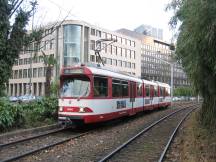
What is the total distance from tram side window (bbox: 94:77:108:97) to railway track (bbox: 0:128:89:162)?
7.34 feet

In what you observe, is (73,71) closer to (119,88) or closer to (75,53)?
(119,88)

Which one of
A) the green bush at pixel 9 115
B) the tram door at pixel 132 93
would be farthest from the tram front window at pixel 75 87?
the tram door at pixel 132 93

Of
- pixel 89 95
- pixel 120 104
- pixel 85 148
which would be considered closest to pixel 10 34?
pixel 89 95

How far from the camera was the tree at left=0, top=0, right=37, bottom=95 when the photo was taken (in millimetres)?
18453

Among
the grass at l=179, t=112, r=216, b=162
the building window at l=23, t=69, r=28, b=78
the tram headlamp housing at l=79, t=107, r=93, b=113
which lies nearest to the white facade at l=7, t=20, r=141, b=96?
the building window at l=23, t=69, r=28, b=78

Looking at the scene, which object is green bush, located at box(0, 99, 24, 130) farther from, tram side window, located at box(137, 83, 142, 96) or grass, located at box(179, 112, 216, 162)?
tram side window, located at box(137, 83, 142, 96)

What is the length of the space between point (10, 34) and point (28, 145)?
883 cm

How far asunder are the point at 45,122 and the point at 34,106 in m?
1.27

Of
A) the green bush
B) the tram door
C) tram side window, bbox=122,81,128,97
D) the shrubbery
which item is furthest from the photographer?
the tram door

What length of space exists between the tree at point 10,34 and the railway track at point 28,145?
5181 mm

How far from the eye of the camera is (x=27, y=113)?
58.3 feet

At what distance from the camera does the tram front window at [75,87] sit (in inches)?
648

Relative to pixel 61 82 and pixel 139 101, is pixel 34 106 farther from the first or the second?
pixel 139 101

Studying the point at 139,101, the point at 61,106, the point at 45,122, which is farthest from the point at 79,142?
the point at 139,101
